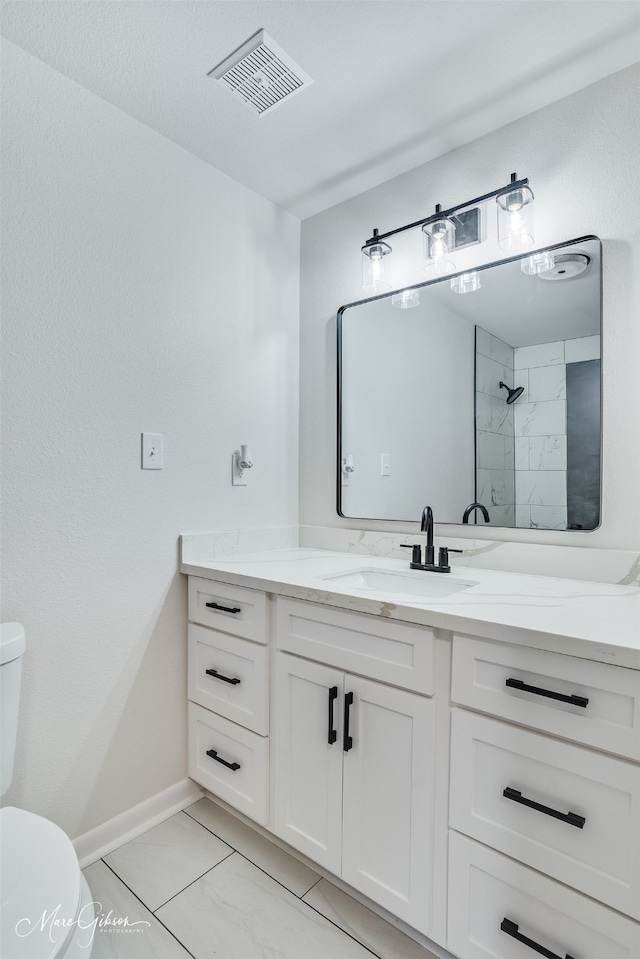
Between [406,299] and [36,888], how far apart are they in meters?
1.93

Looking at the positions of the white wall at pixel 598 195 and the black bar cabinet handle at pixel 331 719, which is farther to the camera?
the white wall at pixel 598 195

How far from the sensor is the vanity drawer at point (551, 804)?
0.90 m

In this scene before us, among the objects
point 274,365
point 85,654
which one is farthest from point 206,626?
point 274,365

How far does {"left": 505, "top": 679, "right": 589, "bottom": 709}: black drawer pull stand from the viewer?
3.08ft

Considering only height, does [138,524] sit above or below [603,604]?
above

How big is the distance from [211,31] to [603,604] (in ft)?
5.82

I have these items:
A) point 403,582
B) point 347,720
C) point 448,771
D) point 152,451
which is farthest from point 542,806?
point 152,451

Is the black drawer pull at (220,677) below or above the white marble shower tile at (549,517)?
below

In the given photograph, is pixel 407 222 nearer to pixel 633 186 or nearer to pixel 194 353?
pixel 633 186

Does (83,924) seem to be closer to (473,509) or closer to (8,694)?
(8,694)

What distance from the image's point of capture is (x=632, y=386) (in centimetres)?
142

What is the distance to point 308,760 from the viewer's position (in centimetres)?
139

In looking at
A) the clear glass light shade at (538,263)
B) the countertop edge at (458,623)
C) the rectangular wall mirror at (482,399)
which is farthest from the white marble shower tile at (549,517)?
the clear glass light shade at (538,263)

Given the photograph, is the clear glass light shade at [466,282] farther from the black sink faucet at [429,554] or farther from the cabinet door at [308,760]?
the cabinet door at [308,760]
